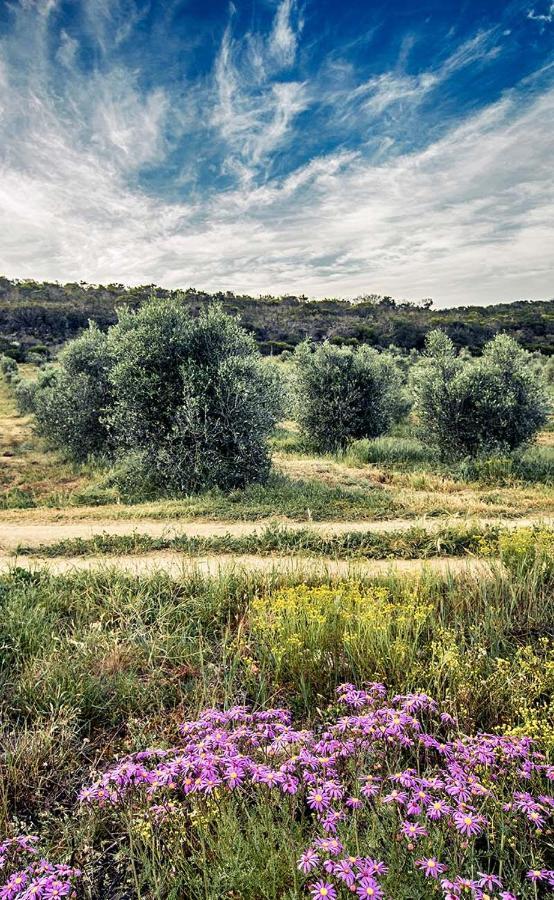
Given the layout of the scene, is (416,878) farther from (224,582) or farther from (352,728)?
(224,582)

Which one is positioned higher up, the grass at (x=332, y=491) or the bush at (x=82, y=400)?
the bush at (x=82, y=400)

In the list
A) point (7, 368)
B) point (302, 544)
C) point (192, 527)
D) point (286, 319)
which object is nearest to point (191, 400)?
point (192, 527)

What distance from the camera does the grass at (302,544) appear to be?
888 cm

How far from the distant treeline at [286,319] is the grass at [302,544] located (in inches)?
1794

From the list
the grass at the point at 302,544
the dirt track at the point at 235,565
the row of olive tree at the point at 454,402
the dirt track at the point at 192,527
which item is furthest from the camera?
the row of olive tree at the point at 454,402

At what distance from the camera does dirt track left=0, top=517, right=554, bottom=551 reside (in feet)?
33.0

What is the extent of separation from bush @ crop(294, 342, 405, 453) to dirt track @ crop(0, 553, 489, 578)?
1537 centimetres

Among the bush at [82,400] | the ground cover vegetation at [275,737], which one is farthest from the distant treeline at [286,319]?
the ground cover vegetation at [275,737]

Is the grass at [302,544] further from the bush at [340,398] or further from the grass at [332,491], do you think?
the bush at [340,398]

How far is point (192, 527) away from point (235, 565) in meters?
3.59

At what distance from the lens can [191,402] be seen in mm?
15047

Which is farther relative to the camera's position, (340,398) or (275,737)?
(340,398)

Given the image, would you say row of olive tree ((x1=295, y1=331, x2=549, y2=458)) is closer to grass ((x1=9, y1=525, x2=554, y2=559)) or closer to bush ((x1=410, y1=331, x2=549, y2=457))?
bush ((x1=410, y1=331, x2=549, y2=457))

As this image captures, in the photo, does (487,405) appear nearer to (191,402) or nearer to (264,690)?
(191,402)
